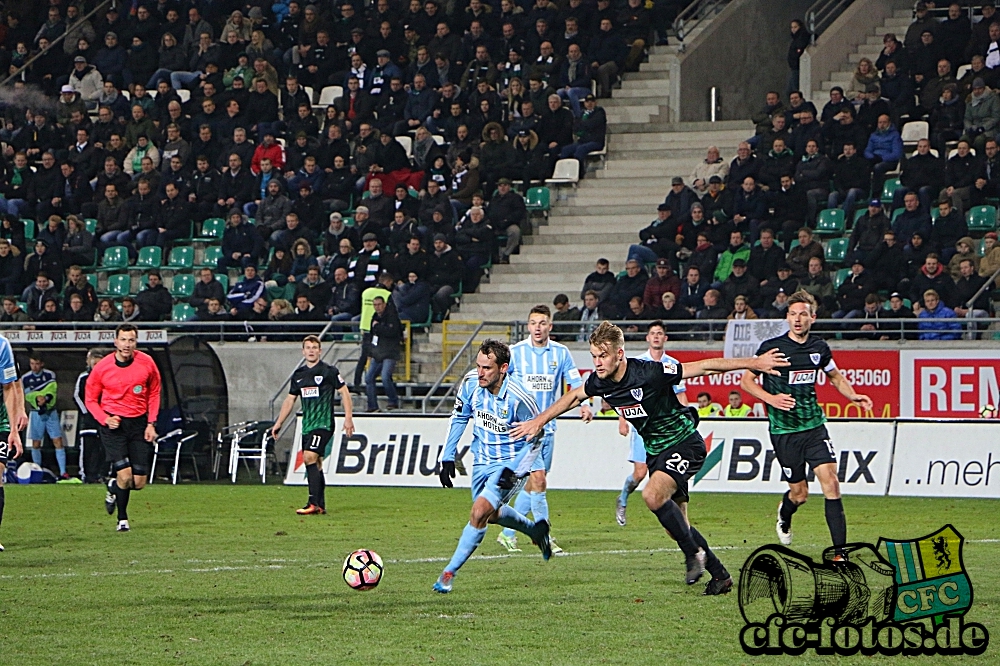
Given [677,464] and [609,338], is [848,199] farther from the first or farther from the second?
[609,338]

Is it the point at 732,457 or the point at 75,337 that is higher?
the point at 75,337

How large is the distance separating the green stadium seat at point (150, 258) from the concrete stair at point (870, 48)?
13.3m

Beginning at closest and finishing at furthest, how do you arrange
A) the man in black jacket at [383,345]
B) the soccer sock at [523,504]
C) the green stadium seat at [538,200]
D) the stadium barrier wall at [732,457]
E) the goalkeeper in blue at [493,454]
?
the goalkeeper in blue at [493,454] < the soccer sock at [523,504] < the stadium barrier wall at [732,457] < the man in black jacket at [383,345] < the green stadium seat at [538,200]

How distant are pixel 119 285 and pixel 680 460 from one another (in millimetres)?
22300

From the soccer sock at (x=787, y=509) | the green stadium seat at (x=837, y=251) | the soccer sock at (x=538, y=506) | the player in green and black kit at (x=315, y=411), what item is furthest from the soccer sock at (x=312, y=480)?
the green stadium seat at (x=837, y=251)

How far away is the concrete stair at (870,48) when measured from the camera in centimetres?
3012

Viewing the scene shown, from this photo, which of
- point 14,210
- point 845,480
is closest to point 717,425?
point 845,480

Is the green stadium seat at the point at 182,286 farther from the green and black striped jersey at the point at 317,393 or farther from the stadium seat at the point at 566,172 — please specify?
the green and black striped jersey at the point at 317,393

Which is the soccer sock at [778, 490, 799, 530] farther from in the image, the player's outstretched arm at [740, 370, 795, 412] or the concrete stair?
the concrete stair

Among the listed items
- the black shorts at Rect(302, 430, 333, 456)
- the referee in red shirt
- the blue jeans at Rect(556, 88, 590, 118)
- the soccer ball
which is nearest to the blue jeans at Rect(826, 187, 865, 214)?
the blue jeans at Rect(556, 88, 590, 118)

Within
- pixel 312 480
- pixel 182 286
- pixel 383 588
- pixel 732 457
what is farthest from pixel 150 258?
pixel 383 588

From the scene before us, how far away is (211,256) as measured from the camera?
30.7 metres

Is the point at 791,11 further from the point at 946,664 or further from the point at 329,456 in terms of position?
the point at 946,664

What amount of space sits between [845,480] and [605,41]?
13.7 metres
